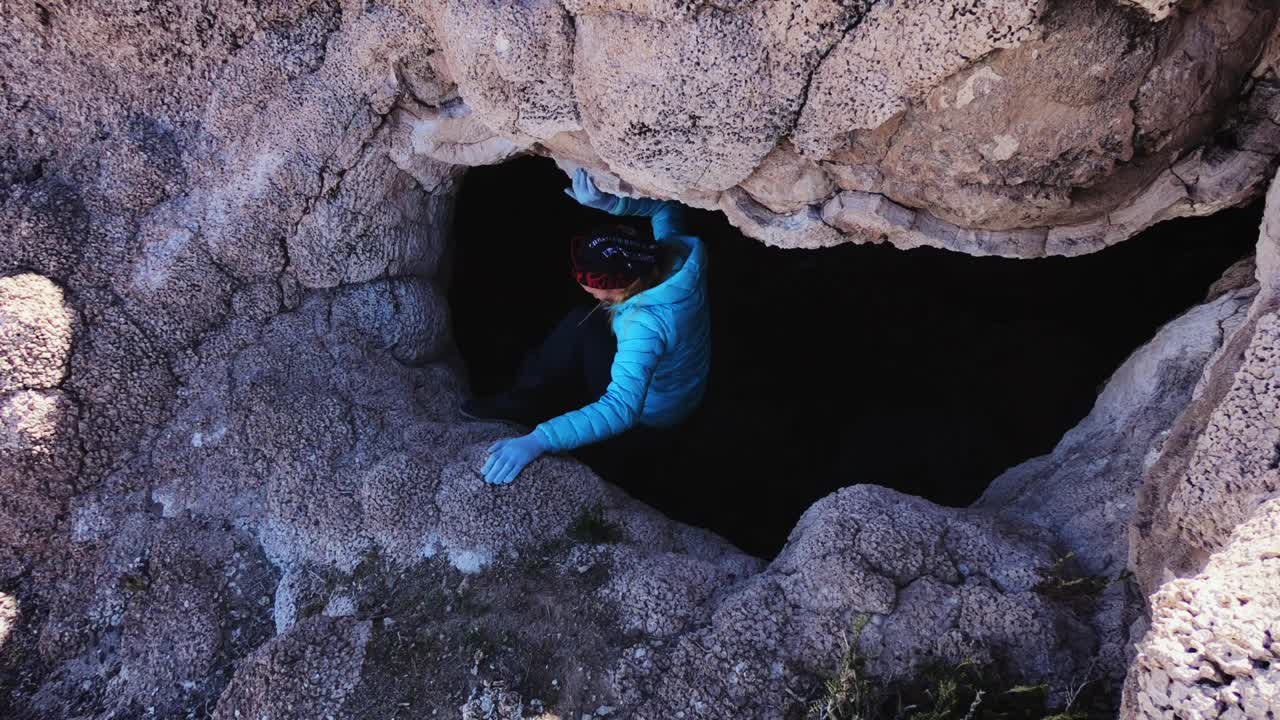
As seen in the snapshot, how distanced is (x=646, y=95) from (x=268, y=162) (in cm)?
115

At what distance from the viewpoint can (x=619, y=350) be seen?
234cm

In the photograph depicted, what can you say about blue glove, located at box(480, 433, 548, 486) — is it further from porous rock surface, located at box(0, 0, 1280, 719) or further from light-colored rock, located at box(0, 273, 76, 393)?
light-colored rock, located at box(0, 273, 76, 393)

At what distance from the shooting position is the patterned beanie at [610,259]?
228 cm

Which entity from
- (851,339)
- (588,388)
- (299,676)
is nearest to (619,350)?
(588,388)

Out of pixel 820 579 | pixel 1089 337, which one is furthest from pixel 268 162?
pixel 1089 337

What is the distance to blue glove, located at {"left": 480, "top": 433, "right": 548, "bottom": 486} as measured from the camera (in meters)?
2.07

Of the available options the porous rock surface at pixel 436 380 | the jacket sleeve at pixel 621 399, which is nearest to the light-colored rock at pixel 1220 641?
the porous rock surface at pixel 436 380

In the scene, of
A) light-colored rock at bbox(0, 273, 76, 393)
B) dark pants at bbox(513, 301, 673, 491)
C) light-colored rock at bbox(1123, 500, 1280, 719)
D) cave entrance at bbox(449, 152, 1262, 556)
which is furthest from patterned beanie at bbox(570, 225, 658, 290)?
light-colored rock at bbox(1123, 500, 1280, 719)

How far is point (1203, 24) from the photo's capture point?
59.6 inches

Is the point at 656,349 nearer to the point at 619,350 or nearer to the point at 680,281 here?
the point at 619,350

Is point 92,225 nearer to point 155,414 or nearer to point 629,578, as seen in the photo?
point 155,414

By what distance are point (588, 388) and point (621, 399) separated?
53 centimetres

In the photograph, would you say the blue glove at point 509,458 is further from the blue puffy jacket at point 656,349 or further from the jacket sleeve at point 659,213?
the jacket sleeve at point 659,213

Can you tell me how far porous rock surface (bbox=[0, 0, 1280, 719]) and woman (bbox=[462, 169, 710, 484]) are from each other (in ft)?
0.35
